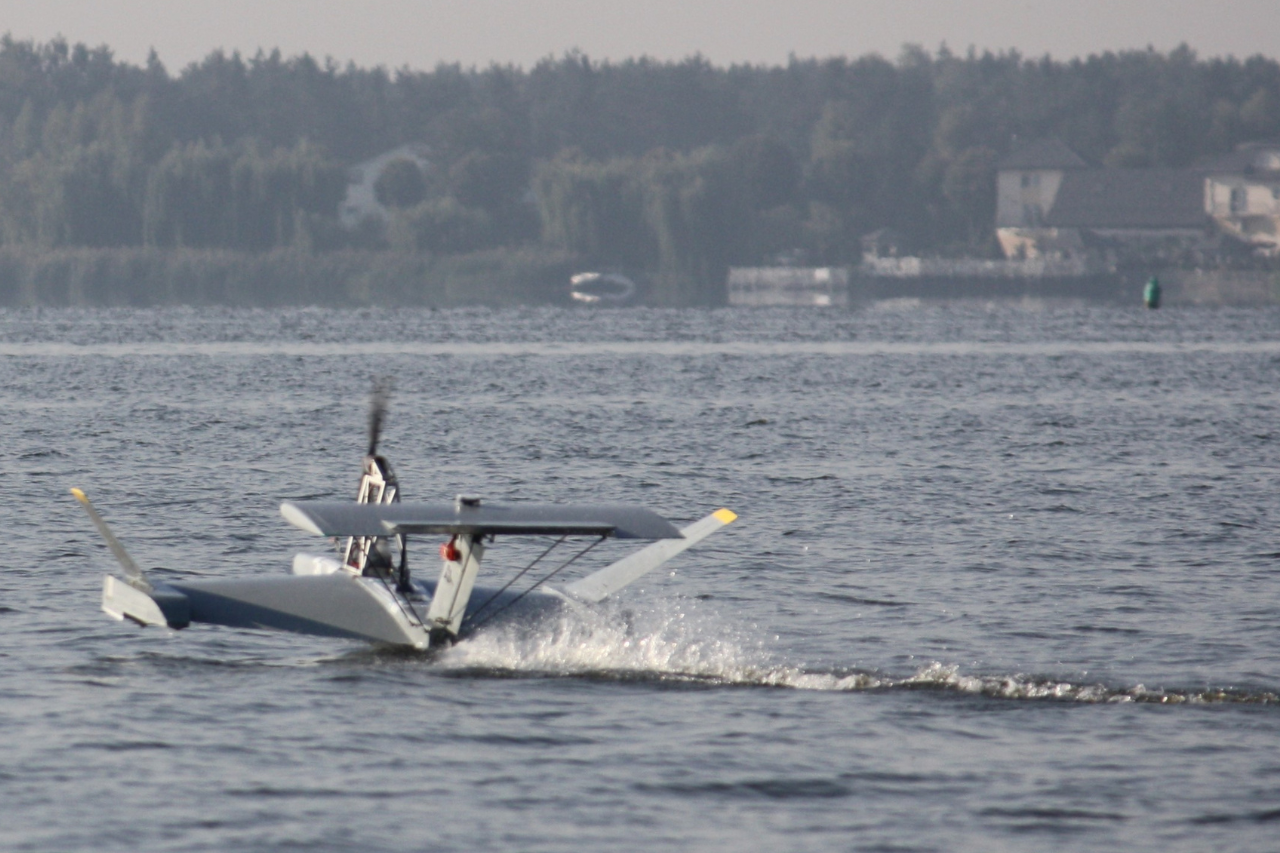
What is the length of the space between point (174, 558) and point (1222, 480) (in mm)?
24116

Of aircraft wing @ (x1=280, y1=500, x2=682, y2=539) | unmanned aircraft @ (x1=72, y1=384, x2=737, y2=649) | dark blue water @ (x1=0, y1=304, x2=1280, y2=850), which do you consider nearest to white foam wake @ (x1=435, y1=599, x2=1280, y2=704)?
dark blue water @ (x1=0, y1=304, x2=1280, y2=850)

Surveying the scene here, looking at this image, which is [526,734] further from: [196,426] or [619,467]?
[196,426]

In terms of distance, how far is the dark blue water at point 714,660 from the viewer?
55.1ft

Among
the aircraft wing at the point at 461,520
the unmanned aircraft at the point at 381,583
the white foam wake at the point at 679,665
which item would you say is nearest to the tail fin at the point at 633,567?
the unmanned aircraft at the point at 381,583

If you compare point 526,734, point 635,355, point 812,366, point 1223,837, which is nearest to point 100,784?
point 526,734

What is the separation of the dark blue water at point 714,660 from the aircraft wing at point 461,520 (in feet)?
5.90

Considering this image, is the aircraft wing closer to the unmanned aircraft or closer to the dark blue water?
the unmanned aircraft

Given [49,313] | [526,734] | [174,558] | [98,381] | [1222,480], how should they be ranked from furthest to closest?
[49,313], [98,381], [1222,480], [174,558], [526,734]

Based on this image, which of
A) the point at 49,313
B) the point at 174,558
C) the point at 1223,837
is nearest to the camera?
the point at 1223,837

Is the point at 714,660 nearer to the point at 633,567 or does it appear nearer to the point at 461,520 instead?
the point at 633,567

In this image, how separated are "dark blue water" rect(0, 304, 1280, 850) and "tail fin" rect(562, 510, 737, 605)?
3.10ft

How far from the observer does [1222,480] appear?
42938 millimetres

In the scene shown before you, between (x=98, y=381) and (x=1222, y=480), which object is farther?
(x=98, y=381)

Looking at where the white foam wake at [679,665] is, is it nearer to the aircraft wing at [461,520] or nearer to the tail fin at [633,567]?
the tail fin at [633,567]
